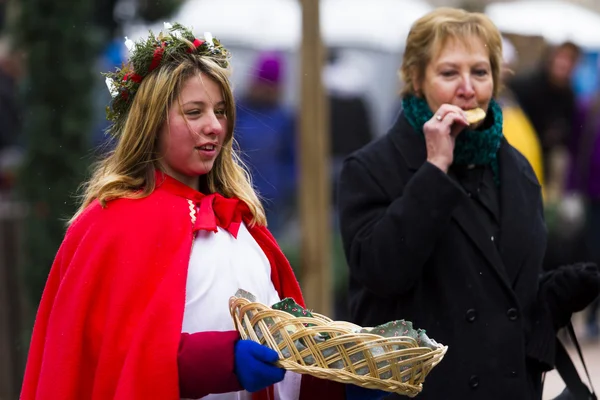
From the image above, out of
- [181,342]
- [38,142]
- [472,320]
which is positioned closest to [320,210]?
[38,142]

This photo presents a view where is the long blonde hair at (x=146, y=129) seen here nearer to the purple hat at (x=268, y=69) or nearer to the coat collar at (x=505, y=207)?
the coat collar at (x=505, y=207)

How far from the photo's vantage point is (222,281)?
352 cm

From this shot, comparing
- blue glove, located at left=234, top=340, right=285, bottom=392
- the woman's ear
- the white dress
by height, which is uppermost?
the woman's ear

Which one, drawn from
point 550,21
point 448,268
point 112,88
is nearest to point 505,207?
point 448,268

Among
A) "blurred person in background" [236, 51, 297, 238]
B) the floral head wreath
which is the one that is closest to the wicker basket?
the floral head wreath

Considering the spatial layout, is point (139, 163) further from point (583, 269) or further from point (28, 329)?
point (28, 329)

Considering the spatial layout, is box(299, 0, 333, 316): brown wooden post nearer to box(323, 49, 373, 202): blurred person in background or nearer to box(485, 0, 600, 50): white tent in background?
box(323, 49, 373, 202): blurred person in background

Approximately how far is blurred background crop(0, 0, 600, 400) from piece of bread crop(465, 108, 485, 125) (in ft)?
3.37

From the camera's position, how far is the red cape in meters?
3.32

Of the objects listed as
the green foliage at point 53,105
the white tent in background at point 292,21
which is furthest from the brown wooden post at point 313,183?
the white tent in background at point 292,21

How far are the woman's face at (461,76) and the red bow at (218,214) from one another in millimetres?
860

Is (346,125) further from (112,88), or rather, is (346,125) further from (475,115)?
(112,88)

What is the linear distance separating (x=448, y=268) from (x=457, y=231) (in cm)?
14

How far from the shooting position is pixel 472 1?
15.8 metres
